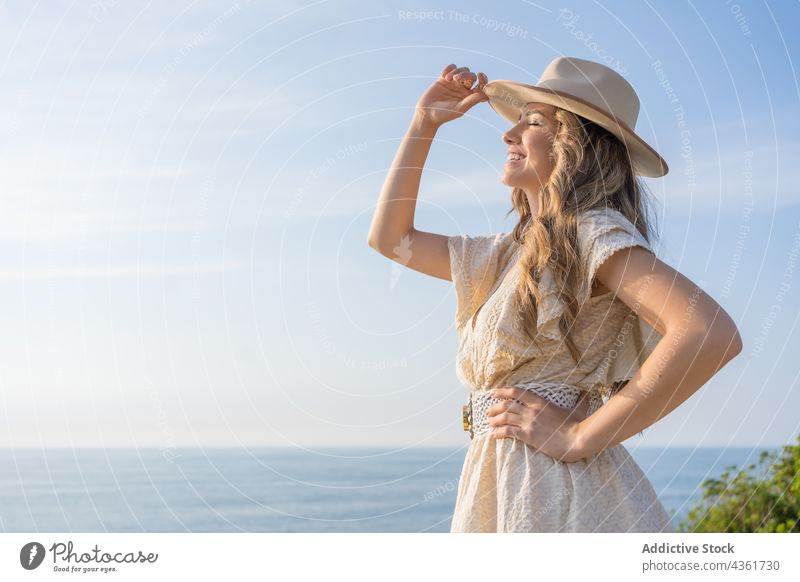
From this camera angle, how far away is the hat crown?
11.3 ft

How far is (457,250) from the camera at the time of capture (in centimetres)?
364

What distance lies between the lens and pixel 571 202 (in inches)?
130

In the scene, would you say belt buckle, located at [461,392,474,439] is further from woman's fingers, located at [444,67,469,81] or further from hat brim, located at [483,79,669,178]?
woman's fingers, located at [444,67,469,81]

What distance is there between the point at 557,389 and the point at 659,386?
1.17ft

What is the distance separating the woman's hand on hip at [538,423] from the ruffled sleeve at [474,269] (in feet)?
1.35

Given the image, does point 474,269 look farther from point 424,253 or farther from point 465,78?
point 465,78

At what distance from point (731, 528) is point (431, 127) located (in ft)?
12.4

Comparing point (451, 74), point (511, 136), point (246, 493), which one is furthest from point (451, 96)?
point (246, 493)
